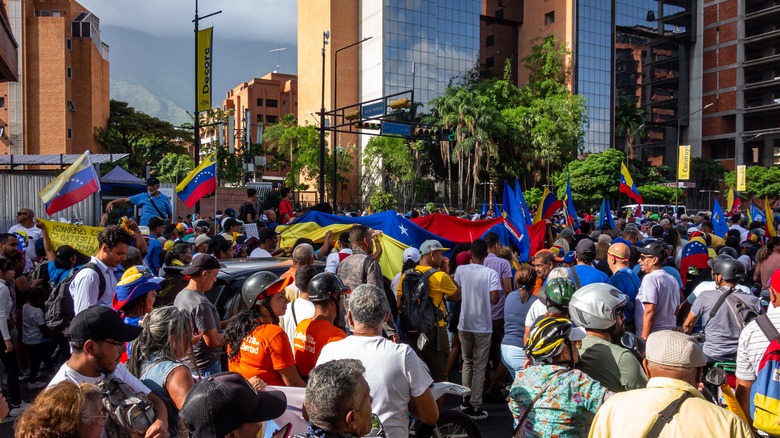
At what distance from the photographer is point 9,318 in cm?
696

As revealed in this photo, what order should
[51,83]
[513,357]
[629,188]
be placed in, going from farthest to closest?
[51,83], [629,188], [513,357]

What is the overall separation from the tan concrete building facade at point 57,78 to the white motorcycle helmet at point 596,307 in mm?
47087

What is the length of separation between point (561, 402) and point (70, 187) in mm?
8137

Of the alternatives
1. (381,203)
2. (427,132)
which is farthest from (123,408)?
(381,203)

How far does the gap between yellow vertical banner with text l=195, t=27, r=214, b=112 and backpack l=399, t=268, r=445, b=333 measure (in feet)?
45.7

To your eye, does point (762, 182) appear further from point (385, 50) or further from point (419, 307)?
point (419, 307)

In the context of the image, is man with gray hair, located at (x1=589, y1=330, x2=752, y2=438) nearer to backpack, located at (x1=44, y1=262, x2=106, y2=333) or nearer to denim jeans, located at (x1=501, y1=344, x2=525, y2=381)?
denim jeans, located at (x1=501, y1=344, x2=525, y2=381)

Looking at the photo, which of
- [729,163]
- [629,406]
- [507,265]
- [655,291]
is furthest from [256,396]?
[729,163]

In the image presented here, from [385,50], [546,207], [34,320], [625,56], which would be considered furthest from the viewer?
[625,56]

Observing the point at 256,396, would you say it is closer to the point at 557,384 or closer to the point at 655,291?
the point at 557,384

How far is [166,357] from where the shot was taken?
3559mm

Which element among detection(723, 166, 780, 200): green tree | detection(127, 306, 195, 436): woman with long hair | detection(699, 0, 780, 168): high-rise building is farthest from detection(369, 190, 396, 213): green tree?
detection(699, 0, 780, 168): high-rise building

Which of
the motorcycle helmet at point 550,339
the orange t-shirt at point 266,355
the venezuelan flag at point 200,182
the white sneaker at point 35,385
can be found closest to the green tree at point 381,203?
the venezuelan flag at point 200,182

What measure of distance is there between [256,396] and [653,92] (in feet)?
289
